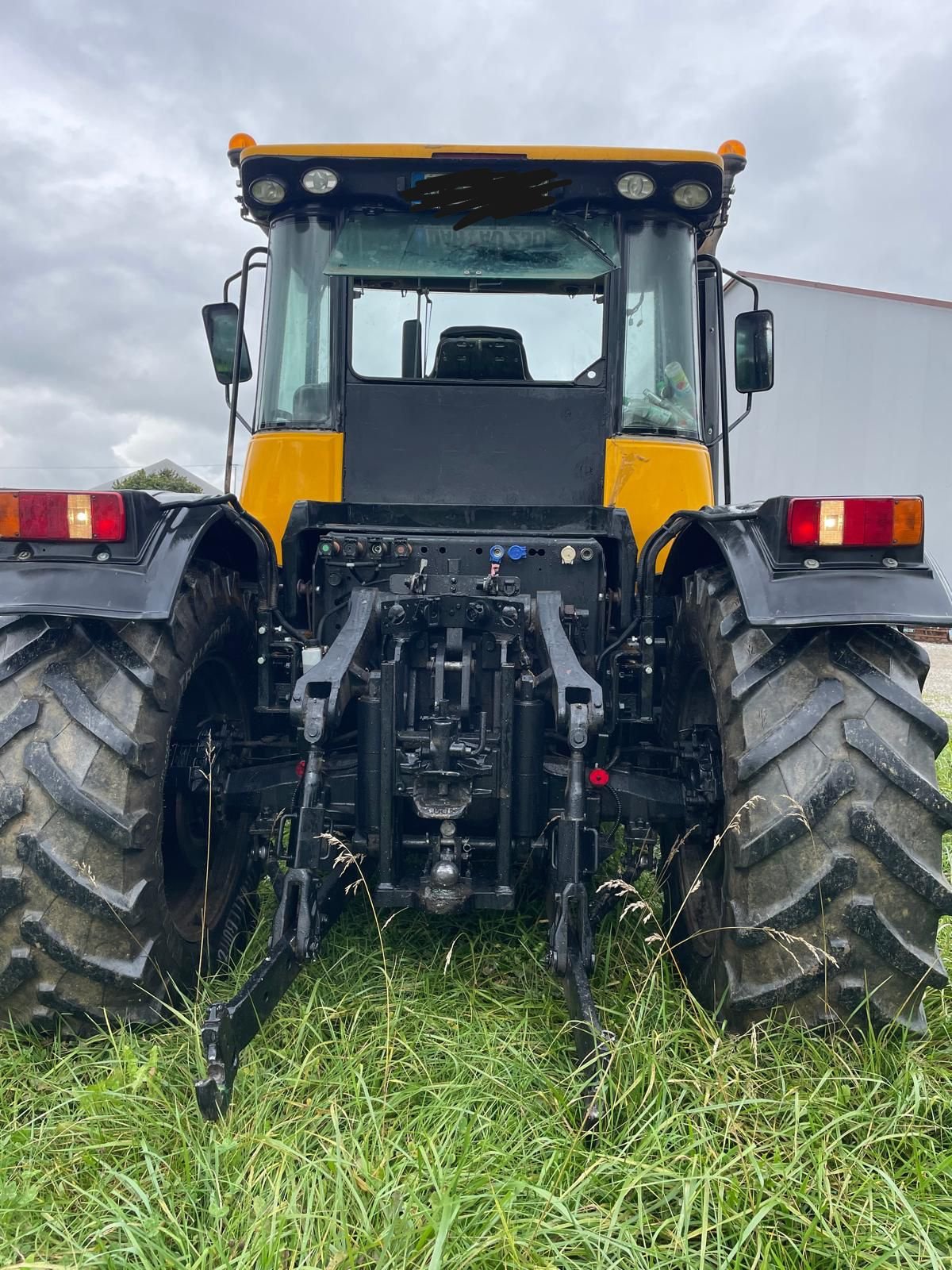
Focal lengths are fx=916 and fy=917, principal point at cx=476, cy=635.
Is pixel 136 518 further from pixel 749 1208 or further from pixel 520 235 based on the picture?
pixel 749 1208

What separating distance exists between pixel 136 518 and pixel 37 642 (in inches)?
15.8

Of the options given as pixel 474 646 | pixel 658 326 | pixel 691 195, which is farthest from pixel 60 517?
pixel 691 195

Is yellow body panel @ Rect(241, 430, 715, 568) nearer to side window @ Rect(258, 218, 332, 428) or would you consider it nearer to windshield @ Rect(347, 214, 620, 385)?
side window @ Rect(258, 218, 332, 428)

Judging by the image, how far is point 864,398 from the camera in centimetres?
1781

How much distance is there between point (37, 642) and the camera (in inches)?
91.4

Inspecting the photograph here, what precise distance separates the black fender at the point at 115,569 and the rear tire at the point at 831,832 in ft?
4.76

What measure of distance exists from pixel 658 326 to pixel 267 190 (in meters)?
1.46

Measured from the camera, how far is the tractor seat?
3412 mm

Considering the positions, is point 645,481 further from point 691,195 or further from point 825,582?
point 825,582

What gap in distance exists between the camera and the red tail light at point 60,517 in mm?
2279

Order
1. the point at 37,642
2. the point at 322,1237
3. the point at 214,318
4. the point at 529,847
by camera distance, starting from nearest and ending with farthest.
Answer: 1. the point at 322,1237
2. the point at 37,642
3. the point at 529,847
4. the point at 214,318

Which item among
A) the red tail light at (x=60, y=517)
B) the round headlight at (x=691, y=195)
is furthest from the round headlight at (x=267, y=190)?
the red tail light at (x=60, y=517)

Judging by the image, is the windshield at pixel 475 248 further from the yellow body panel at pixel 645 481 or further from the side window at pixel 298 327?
the yellow body panel at pixel 645 481

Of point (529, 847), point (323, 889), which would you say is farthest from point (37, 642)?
point (529, 847)
